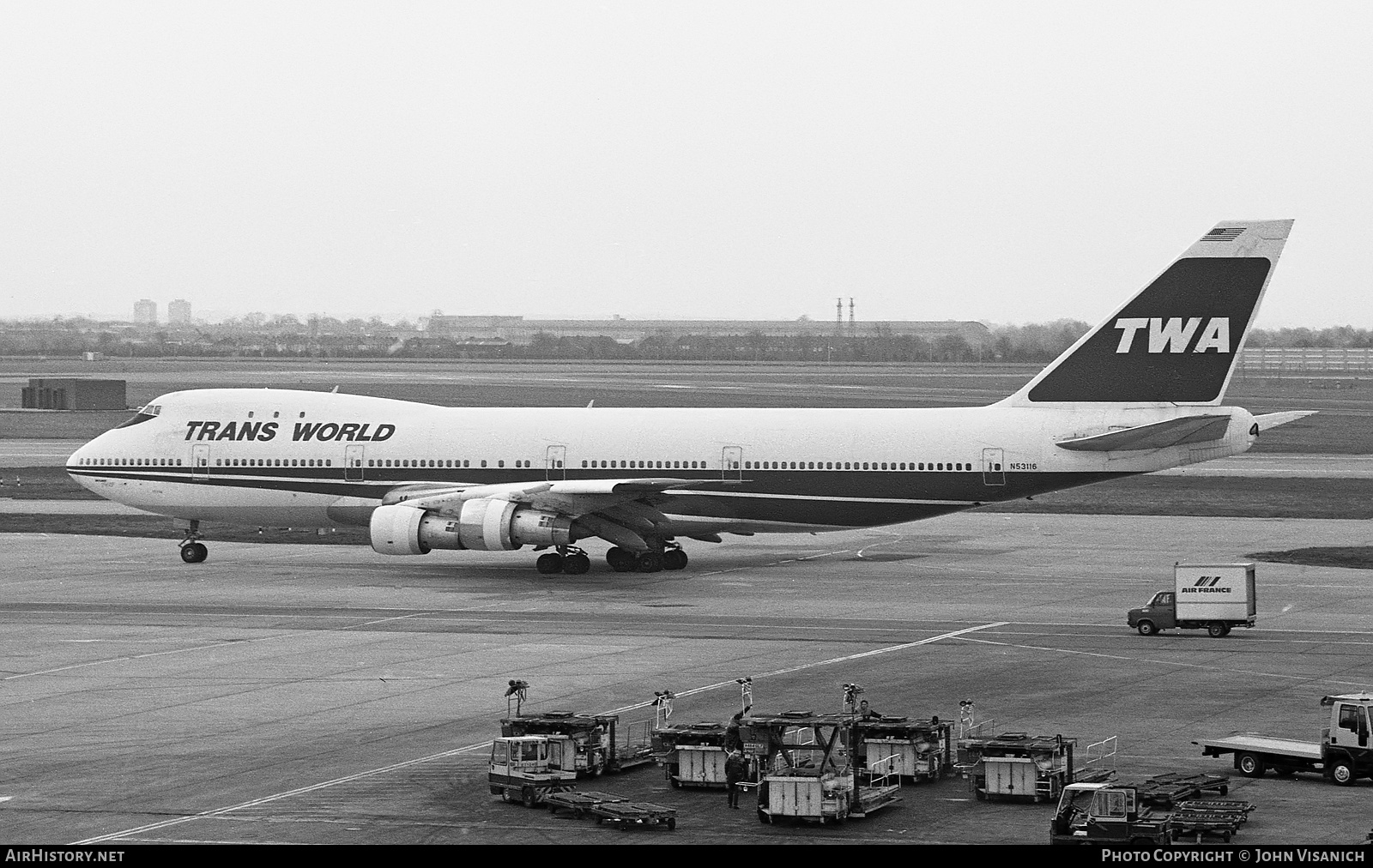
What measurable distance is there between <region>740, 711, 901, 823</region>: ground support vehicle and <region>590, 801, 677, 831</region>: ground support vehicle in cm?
118

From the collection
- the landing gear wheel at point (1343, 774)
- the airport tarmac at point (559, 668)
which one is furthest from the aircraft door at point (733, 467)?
the landing gear wheel at point (1343, 774)

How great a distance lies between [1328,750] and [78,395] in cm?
11166

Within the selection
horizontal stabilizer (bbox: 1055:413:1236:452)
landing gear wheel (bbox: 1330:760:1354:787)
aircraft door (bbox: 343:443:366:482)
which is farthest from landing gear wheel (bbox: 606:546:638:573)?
landing gear wheel (bbox: 1330:760:1354:787)

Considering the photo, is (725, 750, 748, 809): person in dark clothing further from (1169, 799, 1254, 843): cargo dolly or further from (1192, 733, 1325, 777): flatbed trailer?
(1192, 733, 1325, 777): flatbed trailer

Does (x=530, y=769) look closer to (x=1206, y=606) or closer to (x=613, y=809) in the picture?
(x=613, y=809)

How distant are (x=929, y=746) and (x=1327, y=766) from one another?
5.16 metres

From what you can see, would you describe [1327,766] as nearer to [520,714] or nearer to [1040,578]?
[520,714]

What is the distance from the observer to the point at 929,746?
23391mm

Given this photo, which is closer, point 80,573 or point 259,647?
point 259,647

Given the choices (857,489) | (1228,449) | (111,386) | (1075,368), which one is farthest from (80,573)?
(111,386)

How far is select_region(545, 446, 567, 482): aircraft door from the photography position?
48.8 meters

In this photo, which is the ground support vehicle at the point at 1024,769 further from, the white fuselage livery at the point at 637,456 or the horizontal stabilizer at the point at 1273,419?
the horizontal stabilizer at the point at 1273,419

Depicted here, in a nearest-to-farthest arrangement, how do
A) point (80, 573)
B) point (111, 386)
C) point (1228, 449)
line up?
1. point (1228, 449)
2. point (80, 573)
3. point (111, 386)

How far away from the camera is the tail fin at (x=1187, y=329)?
45281 mm
